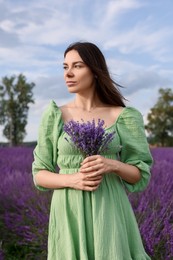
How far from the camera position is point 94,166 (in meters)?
1.78

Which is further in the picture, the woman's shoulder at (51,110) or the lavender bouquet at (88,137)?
the woman's shoulder at (51,110)

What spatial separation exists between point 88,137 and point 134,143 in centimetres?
32

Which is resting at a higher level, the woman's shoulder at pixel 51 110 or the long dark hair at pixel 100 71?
the long dark hair at pixel 100 71

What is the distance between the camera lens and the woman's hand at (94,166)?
5.84ft

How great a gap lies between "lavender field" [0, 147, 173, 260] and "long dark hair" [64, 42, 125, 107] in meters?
1.08

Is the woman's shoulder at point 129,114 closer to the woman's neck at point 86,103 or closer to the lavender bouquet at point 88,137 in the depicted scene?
the woman's neck at point 86,103

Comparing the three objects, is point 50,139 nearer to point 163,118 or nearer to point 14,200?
point 14,200

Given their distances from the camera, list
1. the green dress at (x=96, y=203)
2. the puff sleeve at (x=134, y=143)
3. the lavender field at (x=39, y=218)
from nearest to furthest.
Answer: the green dress at (x=96, y=203) < the puff sleeve at (x=134, y=143) < the lavender field at (x=39, y=218)

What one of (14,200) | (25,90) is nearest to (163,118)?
(25,90)

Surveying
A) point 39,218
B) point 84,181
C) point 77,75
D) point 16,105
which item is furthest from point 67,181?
point 16,105

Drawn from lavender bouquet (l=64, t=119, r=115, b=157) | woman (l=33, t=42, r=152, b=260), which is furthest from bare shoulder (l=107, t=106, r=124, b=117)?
lavender bouquet (l=64, t=119, r=115, b=157)

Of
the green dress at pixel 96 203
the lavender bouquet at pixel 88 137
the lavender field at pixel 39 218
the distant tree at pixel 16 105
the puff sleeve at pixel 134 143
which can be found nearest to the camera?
the lavender bouquet at pixel 88 137

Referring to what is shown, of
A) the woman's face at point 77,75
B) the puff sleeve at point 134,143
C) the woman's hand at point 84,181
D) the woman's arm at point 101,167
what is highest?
the woman's face at point 77,75

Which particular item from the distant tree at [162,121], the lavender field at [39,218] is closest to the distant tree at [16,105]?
the distant tree at [162,121]
